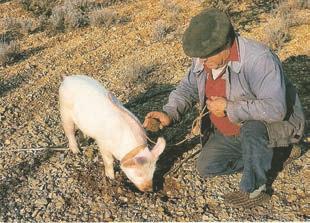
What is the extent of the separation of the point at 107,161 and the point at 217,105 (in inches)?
53.9

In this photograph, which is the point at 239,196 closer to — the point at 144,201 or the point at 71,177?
the point at 144,201

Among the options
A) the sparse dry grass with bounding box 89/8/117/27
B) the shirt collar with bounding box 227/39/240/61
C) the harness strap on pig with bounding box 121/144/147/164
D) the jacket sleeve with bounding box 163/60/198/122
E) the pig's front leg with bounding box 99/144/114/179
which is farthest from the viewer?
the sparse dry grass with bounding box 89/8/117/27

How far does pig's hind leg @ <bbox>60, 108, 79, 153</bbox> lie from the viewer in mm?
5961

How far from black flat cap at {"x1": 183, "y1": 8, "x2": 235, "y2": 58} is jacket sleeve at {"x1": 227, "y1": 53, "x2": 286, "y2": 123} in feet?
1.29

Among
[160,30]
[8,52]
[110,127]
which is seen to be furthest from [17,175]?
[160,30]

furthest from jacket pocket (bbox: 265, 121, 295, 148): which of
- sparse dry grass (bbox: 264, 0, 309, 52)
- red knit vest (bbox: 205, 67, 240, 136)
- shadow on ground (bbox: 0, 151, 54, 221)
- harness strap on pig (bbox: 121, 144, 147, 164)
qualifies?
sparse dry grass (bbox: 264, 0, 309, 52)

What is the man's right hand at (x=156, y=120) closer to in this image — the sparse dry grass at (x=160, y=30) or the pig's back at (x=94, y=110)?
the pig's back at (x=94, y=110)

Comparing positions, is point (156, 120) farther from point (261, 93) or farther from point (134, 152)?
A: point (261, 93)

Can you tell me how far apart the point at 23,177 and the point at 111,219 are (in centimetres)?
130

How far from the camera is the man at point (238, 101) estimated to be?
4590 millimetres

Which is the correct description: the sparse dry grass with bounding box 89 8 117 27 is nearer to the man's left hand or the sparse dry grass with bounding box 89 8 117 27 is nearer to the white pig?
the white pig

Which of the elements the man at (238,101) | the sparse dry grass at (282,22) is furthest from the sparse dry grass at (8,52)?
the man at (238,101)

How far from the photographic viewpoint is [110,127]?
17.0 ft

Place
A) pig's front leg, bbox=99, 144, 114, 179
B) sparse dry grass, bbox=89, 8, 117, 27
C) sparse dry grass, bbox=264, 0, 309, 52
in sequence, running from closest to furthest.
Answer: pig's front leg, bbox=99, 144, 114, 179 → sparse dry grass, bbox=264, 0, 309, 52 → sparse dry grass, bbox=89, 8, 117, 27
